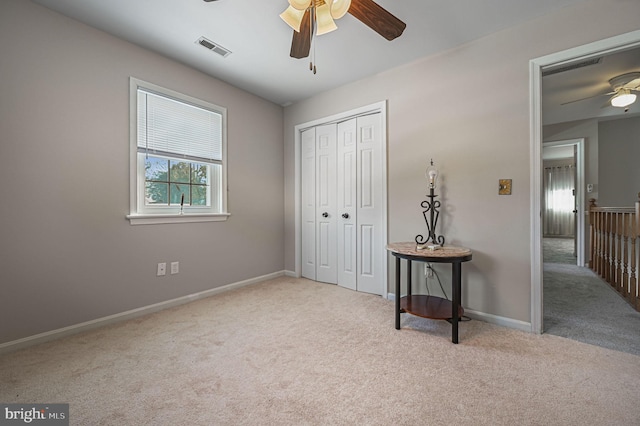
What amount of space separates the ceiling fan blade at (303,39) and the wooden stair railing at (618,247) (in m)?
3.56

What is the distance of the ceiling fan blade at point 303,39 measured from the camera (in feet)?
5.55

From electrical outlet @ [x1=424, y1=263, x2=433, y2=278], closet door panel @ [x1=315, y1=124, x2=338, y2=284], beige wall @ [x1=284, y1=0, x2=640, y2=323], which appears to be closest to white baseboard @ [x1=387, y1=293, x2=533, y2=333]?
beige wall @ [x1=284, y1=0, x2=640, y2=323]

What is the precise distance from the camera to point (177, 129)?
9.32 feet

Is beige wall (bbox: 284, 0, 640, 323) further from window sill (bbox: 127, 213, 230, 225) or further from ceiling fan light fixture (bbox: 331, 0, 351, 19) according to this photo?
window sill (bbox: 127, 213, 230, 225)

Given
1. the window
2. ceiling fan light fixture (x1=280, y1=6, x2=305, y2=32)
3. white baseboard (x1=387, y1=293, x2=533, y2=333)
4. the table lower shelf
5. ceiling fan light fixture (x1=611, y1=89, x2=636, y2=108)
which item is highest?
ceiling fan light fixture (x1=611, y1=89, x2=636, y2=108)

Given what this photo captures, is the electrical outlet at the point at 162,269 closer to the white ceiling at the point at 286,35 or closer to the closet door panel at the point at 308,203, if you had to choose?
the closet door panel at the point at 308,203

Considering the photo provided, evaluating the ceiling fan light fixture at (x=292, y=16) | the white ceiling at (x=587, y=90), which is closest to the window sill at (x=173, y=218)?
the ceiling fan light fixture at (x=292, y=16)

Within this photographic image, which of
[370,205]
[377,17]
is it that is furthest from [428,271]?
[377,17]

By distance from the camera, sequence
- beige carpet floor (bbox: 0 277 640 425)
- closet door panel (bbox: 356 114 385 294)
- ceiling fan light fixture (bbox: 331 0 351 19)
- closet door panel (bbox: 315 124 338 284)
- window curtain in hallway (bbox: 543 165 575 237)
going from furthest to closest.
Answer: window curtain in hallway (bbox: 543 165 575 237), closet door panel (bbox: 315 124 338 284), closet door panel (bbox: 356 114 385 294), ceiling fan light fixture (bbox: 331 0 351 19), beige carpet floor (bbox: 0 277 640 425)

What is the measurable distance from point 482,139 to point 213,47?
2699mm

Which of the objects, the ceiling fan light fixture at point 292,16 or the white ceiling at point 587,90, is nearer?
the ceiling fan light fixture at point 292,16

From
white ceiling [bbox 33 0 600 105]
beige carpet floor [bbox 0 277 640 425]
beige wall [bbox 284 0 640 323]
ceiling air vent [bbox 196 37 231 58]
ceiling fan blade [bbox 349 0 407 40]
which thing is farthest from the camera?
ceiling air vent [bbox 196 37 231 58]

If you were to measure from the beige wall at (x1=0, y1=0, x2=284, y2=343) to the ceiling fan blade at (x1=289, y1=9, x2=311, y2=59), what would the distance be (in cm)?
164

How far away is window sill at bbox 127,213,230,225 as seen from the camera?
8.24 feet
